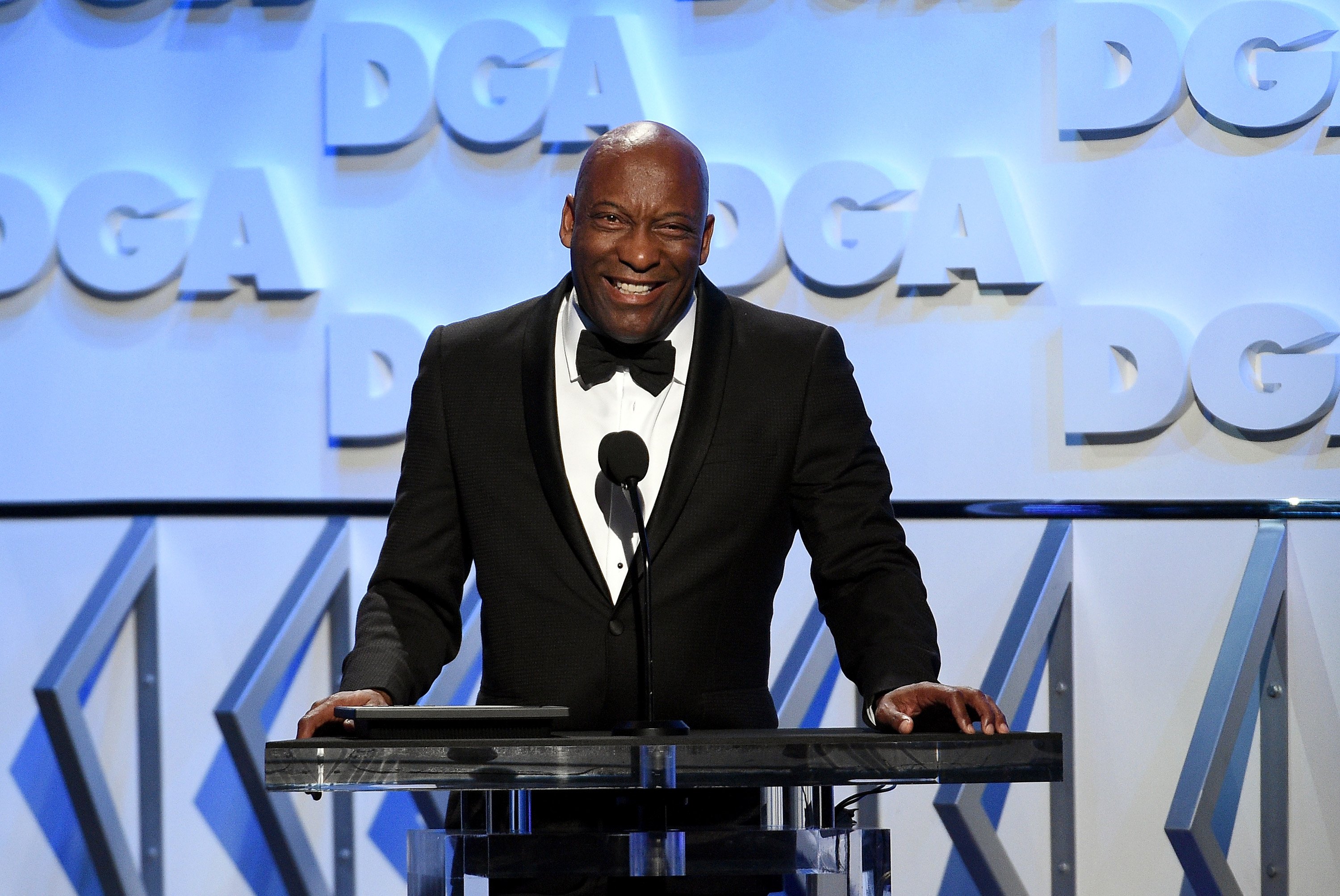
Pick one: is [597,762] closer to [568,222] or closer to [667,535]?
[667,535]

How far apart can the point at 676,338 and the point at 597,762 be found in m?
1.07

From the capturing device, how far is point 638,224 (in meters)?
2.14

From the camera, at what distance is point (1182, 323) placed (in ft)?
11.5

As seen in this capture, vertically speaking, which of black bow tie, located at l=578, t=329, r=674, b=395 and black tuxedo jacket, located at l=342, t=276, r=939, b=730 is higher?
black bow tie, located at l=578, t=329, r=674, b=395

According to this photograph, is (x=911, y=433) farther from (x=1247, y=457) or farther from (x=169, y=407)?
(x=169, y=407)

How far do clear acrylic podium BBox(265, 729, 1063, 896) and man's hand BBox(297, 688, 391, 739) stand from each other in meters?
0.16

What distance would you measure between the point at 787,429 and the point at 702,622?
1.09 feet

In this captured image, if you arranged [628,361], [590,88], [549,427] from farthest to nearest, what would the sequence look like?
1. [590,88]
2. [628,361]
3. [549,427]

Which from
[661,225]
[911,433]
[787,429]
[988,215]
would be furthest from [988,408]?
[661,225]

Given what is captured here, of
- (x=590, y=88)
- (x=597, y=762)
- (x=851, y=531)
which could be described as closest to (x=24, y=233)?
(x=590, y=88)

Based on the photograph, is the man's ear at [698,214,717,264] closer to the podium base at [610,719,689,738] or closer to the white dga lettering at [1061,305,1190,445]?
the podium base at [610,719,689,738]

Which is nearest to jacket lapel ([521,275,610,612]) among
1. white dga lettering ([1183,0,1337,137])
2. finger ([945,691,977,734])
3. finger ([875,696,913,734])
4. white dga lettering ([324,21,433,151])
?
finger ([875,696,913,734])

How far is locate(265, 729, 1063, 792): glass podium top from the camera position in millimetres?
1412

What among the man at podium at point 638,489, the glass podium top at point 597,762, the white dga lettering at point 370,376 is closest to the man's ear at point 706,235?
the man at podium at point 638,489
